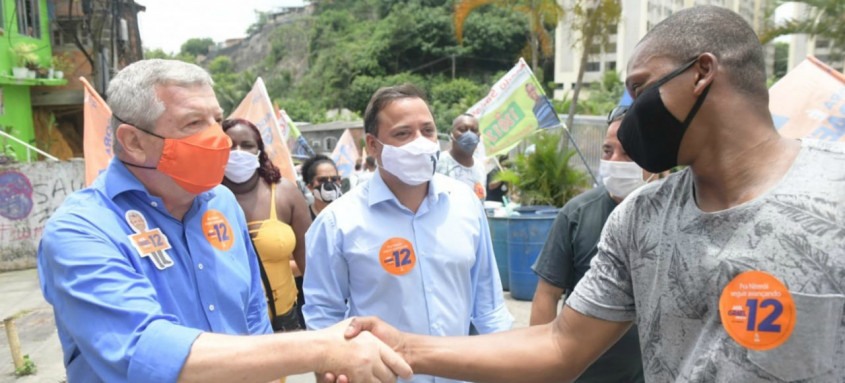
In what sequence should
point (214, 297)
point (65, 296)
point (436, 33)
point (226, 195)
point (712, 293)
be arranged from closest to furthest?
point (712, 293), point (65, 296), point (214, 297), point (226, 195), point (436, 33)

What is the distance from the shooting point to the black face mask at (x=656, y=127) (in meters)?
1.59

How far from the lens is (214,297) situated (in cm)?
224

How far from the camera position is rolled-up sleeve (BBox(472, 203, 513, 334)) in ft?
9.74

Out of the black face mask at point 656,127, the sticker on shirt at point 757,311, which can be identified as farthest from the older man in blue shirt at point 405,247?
the sticker on shirt at point 757,311

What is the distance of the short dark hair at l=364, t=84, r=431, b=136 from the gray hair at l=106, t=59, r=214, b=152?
3.13ft

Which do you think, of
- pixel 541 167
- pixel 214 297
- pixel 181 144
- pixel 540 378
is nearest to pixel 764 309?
pixel 540 378

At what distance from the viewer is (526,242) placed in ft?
23.2

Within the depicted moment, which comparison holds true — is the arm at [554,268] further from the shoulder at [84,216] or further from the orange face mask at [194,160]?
the shoulder at [84,216]

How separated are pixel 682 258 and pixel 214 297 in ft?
5.13

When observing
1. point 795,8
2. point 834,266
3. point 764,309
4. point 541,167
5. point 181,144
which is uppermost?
point 795,8

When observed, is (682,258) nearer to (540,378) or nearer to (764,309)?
(764,309)

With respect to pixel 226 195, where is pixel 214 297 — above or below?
below

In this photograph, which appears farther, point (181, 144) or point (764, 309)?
point (181, 144)

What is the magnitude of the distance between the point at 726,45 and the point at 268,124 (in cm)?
557
